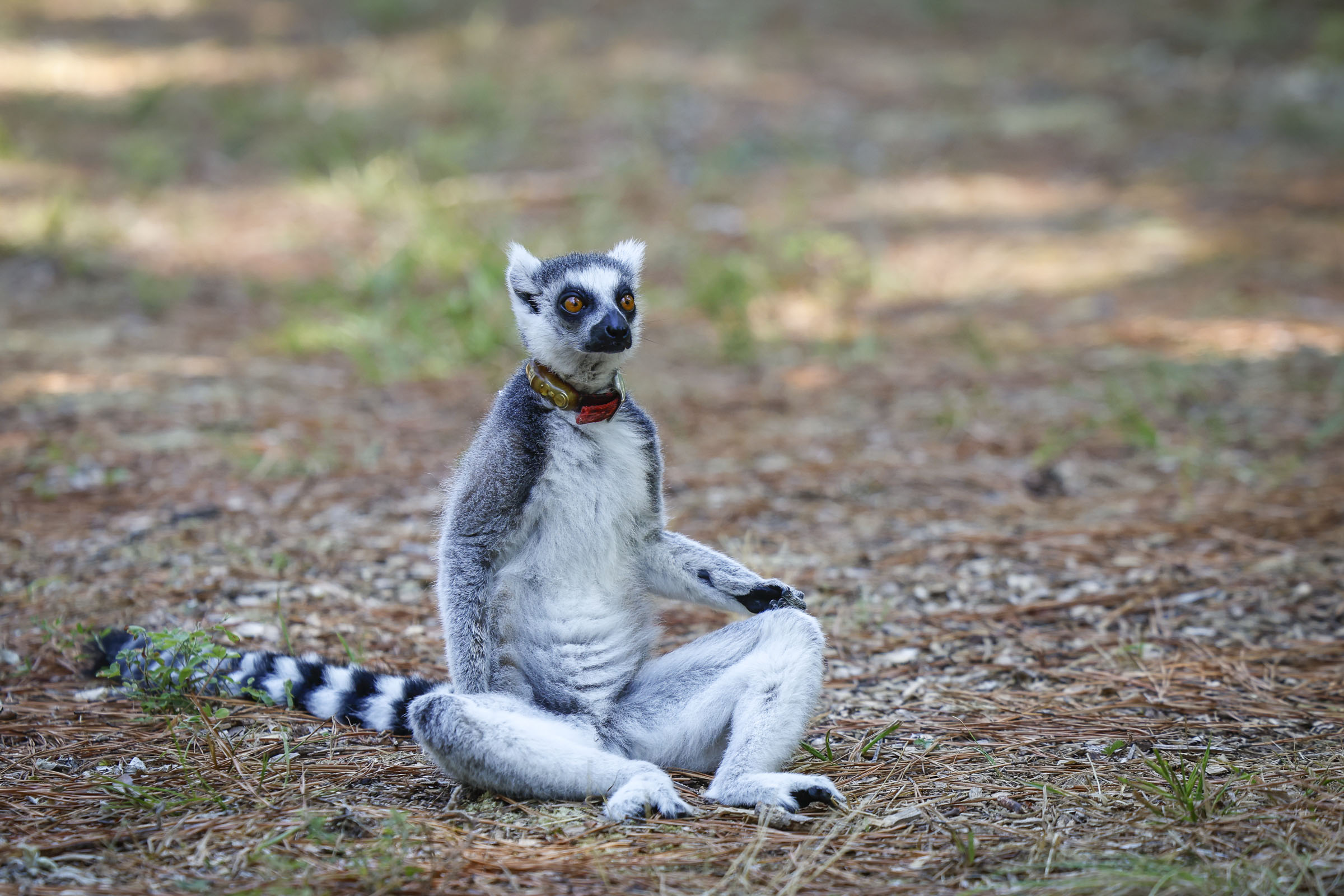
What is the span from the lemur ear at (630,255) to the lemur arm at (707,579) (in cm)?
83

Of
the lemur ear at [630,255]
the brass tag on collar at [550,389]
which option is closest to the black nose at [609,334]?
the brass tag on collar at [550,389]

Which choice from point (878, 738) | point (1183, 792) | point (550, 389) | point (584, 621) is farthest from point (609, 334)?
point (1183, 792)

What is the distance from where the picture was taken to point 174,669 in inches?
135

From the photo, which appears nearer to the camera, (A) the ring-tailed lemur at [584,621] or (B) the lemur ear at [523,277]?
(A) the ring-tailed lemur at [584,621]

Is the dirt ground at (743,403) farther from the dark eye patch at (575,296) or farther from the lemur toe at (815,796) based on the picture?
the dark eye patch at (575,296)

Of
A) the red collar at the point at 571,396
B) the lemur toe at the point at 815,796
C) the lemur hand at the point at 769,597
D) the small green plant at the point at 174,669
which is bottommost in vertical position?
the lemur toe at the point at 815,796

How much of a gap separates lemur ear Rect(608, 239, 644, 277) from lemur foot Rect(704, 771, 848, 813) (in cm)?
155

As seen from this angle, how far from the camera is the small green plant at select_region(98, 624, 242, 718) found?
331 centimetres

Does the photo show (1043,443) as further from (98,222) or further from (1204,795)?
(98,222)

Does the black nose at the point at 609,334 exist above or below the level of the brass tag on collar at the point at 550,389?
above

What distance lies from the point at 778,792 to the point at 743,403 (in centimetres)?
441

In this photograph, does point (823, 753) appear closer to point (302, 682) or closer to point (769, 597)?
point (769, 597)

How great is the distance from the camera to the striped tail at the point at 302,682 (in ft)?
10.9

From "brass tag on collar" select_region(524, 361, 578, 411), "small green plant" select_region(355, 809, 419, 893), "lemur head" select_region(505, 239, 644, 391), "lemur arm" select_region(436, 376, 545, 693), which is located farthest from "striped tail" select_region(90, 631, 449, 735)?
"lemur head" select_region(505, 239, 644, 391)
